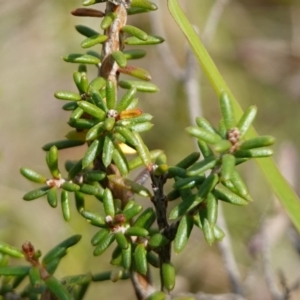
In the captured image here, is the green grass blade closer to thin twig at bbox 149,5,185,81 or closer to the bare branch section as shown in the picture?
the bare branch section

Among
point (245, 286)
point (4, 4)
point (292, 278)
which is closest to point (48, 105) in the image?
point (4, 4)

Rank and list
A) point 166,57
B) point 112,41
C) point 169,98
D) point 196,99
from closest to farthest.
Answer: point 112,41, point 196,99, point 166,57, point 169,98

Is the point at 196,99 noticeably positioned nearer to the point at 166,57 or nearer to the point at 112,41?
the point at 166,57

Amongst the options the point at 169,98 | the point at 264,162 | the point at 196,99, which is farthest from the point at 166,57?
the point at 264,162

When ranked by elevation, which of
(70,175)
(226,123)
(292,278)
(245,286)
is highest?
(226,123)

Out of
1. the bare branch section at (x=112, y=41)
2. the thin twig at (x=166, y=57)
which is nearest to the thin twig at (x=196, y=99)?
the thin twig at (x=166, y=57)

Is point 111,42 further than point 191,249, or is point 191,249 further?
point 191,249

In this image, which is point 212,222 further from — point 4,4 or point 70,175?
point 4,4

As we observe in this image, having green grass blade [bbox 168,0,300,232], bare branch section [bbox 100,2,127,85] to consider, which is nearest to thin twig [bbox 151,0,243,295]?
green grass blade [bbox 168,0,300,232]
